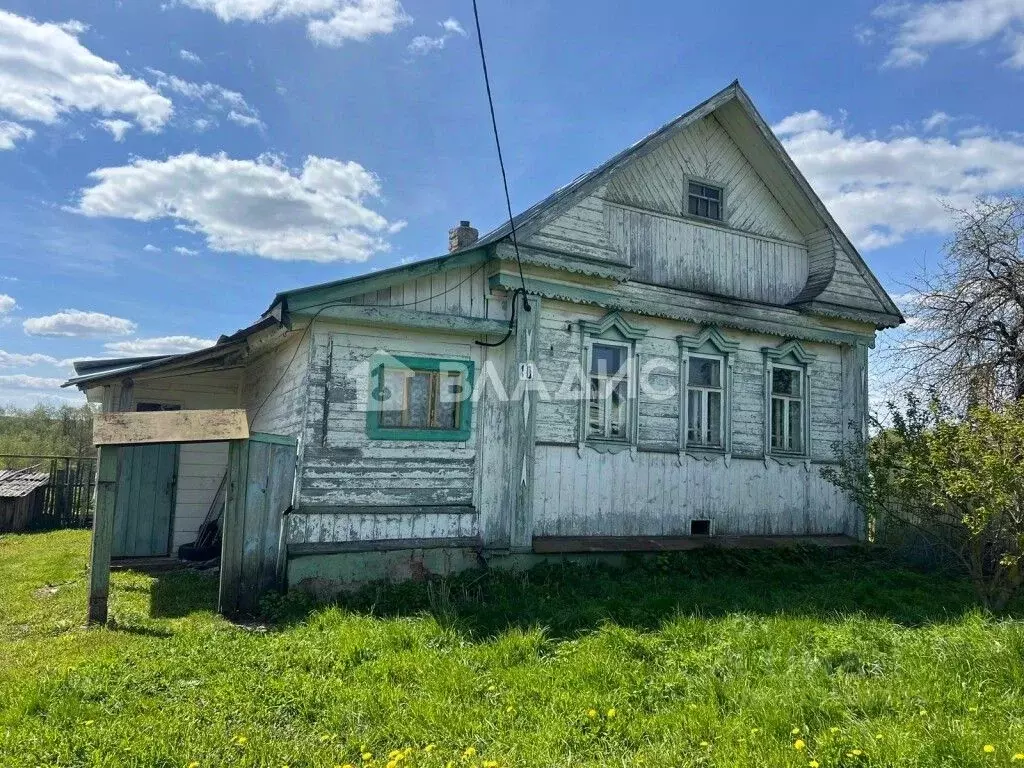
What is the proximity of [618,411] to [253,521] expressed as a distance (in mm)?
4940

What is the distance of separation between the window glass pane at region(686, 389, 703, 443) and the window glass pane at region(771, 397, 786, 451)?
149 centimetres

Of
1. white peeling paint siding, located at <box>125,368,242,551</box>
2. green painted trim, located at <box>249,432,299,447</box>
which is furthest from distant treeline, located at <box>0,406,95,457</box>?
green painted trim, located at <box>249,432,299,447</box>

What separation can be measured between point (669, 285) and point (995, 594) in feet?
17.7

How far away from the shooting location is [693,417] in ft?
35.2

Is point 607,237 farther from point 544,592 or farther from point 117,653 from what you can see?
point 117,653

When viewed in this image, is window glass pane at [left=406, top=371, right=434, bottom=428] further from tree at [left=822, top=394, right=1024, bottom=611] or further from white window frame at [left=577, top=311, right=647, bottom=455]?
tree at [left=822, top=394, right=1024, bottom=611]

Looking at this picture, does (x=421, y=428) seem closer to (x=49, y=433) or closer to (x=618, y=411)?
(x=618, y=411)

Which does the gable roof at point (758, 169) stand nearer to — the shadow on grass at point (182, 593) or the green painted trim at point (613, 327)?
the green painted trim at point (613, 327)

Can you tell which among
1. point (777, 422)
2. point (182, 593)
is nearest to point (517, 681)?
point (182, 593)

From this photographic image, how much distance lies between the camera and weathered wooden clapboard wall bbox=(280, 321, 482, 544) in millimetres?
7902

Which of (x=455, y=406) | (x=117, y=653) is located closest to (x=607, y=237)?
(x=455, y=406)

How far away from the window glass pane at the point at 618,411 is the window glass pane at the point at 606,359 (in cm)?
24

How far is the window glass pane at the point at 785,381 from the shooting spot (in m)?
11.6

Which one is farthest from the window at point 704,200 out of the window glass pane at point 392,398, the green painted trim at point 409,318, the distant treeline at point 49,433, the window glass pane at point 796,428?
the distant treeline at point 49,433
